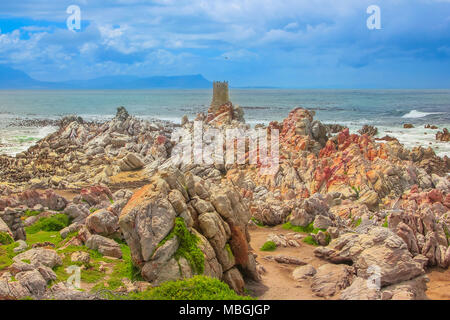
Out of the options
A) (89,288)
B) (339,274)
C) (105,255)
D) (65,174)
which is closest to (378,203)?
(339,274)

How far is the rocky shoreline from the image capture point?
39.7 feet

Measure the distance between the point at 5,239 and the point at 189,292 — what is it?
910 cm

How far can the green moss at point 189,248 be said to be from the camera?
39.4ft

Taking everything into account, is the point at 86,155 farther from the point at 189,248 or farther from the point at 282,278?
the point at 189,248

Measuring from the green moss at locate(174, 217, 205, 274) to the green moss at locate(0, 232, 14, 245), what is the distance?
7.43 m

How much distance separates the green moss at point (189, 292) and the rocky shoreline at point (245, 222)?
0.99 metres

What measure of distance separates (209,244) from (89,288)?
3775 mm

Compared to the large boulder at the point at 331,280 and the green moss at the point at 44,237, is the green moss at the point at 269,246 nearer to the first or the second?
the large boulder at the point at 331,280

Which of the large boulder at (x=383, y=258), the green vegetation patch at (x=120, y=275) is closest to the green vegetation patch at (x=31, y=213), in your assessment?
the green vegetation patch at (x=120, y=275)

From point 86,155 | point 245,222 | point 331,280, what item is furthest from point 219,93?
point 331,280

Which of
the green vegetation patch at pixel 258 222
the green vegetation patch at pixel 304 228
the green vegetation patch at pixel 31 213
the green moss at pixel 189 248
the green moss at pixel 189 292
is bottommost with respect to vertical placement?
the green vegetation patch at pixel 258 222

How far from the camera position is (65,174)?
36.5 m

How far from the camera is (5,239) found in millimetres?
15508
